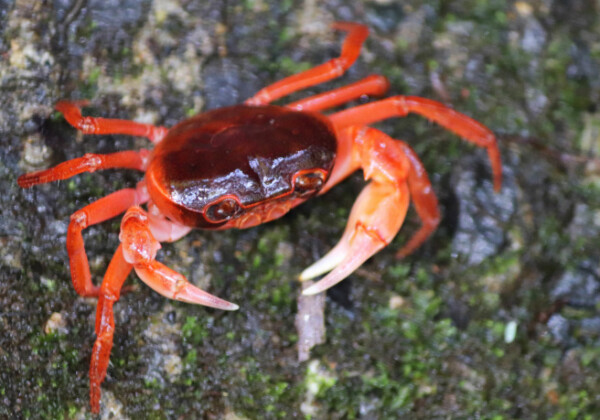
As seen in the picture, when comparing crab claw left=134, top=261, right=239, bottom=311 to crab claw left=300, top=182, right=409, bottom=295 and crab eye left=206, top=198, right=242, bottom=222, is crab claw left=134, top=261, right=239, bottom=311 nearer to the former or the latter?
crab eye left=206, top=198, right=242, bottom=222

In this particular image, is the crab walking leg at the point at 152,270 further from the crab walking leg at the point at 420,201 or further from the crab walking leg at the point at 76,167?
the crab walking leg at the point at 420,201

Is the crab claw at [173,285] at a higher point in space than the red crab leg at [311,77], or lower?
lower

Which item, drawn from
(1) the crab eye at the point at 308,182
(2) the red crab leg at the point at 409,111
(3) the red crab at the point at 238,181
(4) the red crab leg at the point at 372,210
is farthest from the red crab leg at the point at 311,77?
(1) the crab eye at the point at 308,182

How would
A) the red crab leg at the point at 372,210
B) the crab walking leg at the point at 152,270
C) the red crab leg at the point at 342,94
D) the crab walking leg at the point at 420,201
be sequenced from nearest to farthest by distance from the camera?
the crab walking leg at the point at 152,270
the red crab leg at the point at 372,210
the crab walking leg at the point at 420,201
the red crab leg at the point at 342,94

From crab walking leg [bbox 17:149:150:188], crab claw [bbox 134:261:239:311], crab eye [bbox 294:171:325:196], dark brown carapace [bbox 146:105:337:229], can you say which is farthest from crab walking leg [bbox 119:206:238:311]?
crab eye [bbox 294:171:325:196]

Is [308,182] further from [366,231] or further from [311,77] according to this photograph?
[311,77]

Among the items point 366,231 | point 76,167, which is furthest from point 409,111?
point 76,167

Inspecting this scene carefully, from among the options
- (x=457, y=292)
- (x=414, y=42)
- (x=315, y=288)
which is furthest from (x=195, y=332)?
(x=414, y=42)

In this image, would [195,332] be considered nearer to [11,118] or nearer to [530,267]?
[11,118]
